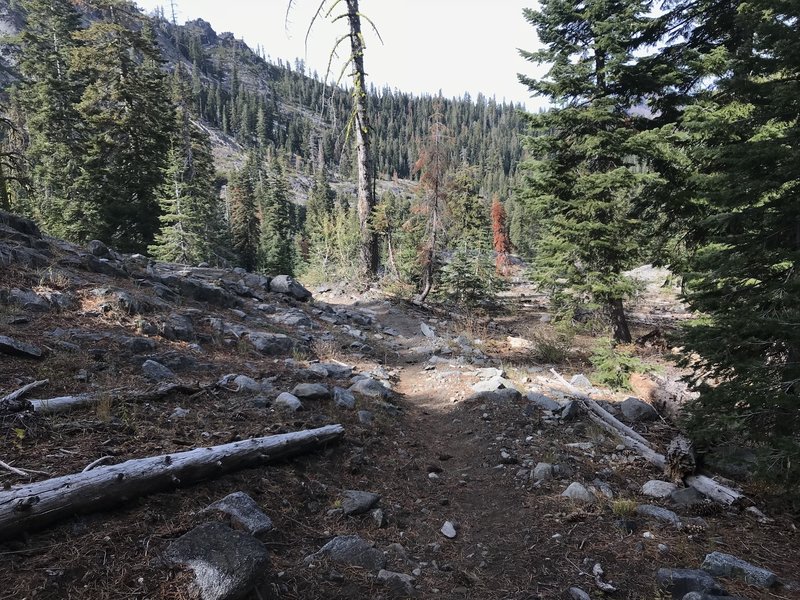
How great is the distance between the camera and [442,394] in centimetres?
848

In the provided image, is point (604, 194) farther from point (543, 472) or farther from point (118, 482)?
point (118, 482)

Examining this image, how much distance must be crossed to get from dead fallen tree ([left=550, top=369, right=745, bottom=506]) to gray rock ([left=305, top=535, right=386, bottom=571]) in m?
3.69

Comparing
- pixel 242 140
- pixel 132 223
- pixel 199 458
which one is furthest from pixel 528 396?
pixel 242 140

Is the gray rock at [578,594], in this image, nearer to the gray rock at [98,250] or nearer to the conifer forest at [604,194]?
the conifer forest at [604,194]

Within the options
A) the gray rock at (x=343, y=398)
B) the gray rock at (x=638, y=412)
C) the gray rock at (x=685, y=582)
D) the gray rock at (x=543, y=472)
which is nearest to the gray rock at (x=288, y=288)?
the gray rock at (x=343, y=398)

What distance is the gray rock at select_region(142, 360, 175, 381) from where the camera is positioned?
5.66m

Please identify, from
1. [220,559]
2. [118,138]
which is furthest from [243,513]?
[118,138]

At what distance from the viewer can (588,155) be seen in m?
10.9

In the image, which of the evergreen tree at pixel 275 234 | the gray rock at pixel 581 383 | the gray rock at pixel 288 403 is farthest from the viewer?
the evergreen tree at pixel 275 234

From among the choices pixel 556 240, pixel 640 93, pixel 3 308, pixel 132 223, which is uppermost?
pixel 640 93

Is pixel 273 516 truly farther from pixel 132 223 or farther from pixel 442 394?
pixel 132 223

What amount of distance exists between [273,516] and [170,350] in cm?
411

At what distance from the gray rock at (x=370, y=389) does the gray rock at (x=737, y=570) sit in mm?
4931

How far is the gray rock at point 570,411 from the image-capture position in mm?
6863
